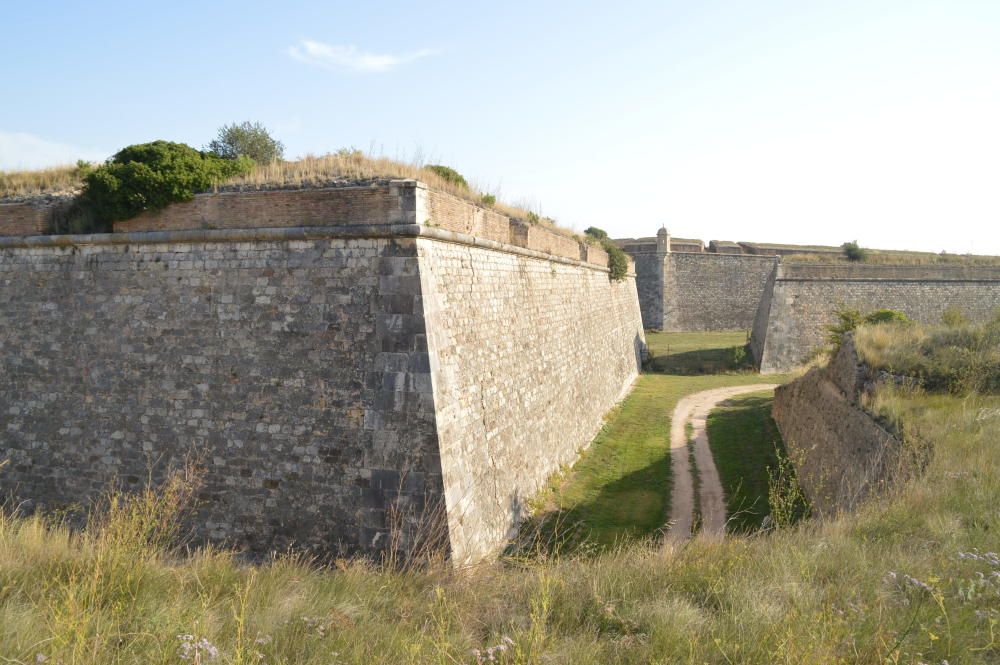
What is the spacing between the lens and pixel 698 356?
27219 millimetres

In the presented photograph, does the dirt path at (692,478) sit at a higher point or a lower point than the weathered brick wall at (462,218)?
lower

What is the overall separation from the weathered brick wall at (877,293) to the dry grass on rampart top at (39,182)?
24.4m

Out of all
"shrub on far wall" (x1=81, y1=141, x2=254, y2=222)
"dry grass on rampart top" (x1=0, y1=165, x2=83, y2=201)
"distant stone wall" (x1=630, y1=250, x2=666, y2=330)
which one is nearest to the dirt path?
"shrub on far wall" (x1=81, y1=141, x2=254, y2=222)

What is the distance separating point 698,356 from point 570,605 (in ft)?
81.1

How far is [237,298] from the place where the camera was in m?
8.14

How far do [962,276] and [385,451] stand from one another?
29.2m

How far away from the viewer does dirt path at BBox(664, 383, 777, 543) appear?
32.6 ft

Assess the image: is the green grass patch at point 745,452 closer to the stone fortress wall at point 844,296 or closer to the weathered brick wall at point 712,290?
the stone fortress wall at point 844,296

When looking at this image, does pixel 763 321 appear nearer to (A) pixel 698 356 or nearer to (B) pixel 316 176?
(A) pixel 698 356

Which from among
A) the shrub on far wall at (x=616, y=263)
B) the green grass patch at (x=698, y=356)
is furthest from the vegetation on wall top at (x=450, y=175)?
the green grass patch at (x=698, y=356)

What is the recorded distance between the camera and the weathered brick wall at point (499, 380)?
762 cm

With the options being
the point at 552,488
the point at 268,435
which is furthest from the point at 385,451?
the point at 552,488

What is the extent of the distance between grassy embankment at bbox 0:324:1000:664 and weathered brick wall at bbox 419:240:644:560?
8.31ft

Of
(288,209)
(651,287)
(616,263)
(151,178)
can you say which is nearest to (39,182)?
(151,178)
